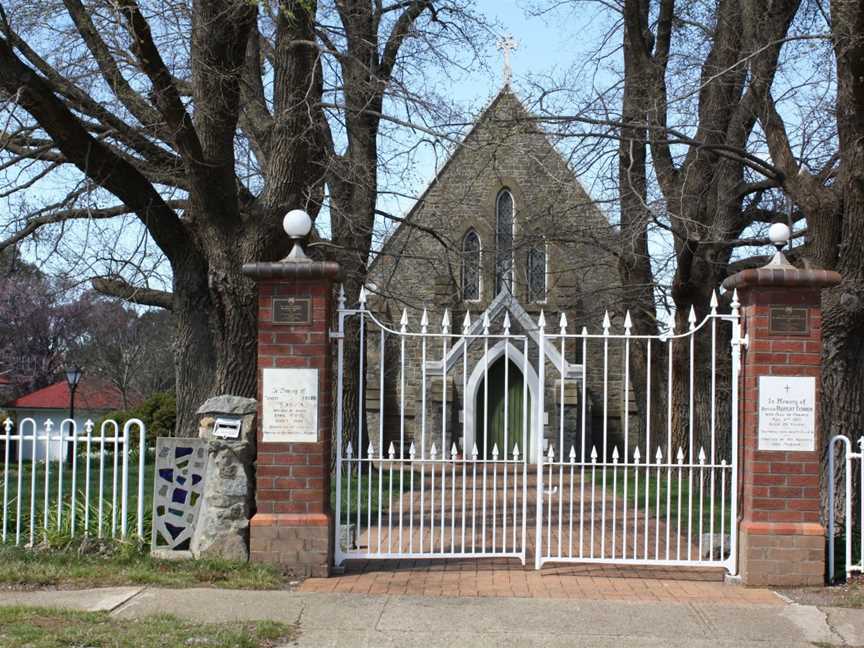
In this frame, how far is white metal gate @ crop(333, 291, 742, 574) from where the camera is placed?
28.0 ft

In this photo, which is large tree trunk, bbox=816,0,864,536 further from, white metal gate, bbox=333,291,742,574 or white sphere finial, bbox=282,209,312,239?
white sphere finial, bbox=282,209,312,239

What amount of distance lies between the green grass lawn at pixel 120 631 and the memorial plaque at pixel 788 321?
4.76m

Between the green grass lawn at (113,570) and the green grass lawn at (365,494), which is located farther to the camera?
the green grass lawn at (365,494)

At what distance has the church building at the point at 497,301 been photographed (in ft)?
55.0

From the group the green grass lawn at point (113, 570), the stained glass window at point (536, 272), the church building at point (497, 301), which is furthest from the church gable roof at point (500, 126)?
the green grass lawn at point (113, 570)

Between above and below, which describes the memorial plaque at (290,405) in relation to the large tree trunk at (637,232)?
below

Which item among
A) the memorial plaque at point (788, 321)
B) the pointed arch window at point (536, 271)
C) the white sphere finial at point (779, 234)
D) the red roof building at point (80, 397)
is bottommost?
the red roof building at point (80, 397)

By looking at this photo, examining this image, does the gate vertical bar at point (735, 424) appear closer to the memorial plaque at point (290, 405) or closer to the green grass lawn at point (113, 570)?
the memorial plaque at point (290, 405)

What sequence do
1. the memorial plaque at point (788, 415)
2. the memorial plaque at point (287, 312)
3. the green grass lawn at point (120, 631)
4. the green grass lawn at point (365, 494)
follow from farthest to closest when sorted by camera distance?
the green grass lawn at point (365, 494) → the memorial plaque at point (287, 312) → the memorial plaque at point (788, 415) → the green grass lawn at point (120, 631)

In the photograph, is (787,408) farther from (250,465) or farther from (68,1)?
(68,1)

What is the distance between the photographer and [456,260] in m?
16.8

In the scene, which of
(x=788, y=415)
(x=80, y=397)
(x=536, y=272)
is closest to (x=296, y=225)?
(x=788, y=415)

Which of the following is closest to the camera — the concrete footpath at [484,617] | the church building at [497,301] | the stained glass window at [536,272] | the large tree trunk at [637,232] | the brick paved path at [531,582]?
the concrete footpath at [484,617]

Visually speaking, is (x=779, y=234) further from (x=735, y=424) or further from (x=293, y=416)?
(x=293, y=416)
